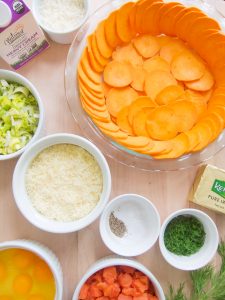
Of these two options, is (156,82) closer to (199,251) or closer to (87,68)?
(87,68)

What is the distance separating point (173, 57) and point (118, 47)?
5.9 inches

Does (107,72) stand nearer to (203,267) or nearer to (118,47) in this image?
(118,47)

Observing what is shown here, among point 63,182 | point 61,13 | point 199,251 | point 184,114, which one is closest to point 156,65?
point 184,114

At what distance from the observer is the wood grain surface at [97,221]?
117cm

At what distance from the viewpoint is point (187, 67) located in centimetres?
115

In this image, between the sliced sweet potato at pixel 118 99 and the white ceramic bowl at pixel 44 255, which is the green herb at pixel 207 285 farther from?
the sliced sweet potato at pixel 118 99

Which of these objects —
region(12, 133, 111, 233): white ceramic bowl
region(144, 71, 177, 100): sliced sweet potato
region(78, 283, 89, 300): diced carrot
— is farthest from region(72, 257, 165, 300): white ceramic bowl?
region(144, 71, 177, 100): sliced sweet potato

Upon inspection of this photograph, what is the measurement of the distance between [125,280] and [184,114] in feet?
1.51

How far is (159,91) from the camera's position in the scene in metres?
1.14

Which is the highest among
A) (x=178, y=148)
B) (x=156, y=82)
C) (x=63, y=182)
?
(x=156, y=82)

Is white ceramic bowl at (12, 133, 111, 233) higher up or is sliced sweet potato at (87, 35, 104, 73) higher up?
sliced sweet potato at (87, 35, 104, 73)

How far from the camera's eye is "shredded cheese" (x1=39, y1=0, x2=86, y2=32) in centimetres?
112

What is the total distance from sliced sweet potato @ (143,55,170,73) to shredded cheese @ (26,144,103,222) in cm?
28

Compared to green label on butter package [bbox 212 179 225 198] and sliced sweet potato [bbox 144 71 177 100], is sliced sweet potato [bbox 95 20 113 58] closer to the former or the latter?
sliced sweet potato [bbox 144 71 177 100]
